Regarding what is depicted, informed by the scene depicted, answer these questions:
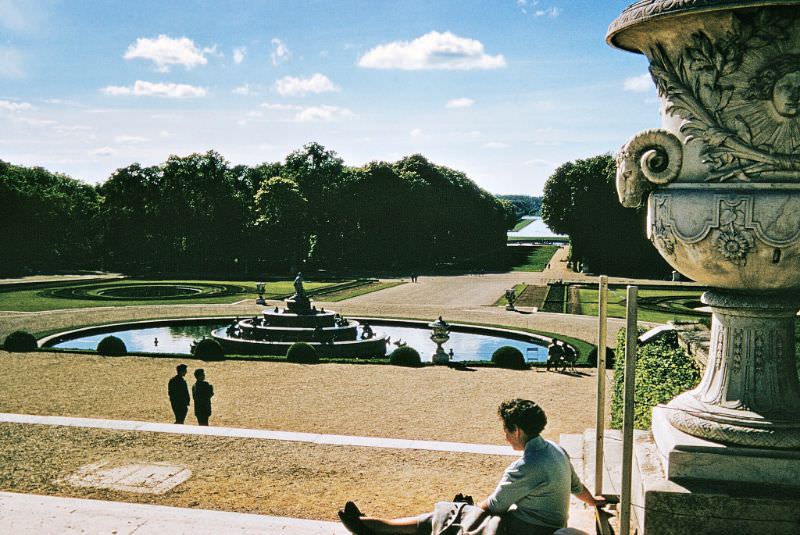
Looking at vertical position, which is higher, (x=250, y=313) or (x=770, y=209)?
(x=770, y=209)

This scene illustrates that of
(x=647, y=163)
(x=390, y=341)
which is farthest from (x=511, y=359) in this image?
(x=647, y=163)

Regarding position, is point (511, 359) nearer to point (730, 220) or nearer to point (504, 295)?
point (730, 220)

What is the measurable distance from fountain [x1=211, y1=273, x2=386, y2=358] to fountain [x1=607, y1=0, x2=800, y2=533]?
19.0 metres

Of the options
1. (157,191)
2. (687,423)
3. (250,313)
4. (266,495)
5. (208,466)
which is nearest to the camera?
(687,423)

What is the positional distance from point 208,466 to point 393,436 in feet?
13.8

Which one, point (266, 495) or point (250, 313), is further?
point (250, 313)

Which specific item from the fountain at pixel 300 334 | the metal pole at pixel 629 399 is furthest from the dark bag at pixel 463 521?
the fountain at pixel 300 334

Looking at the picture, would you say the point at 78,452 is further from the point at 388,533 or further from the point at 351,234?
the point at 351,234

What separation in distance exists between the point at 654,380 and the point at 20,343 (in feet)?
60.2

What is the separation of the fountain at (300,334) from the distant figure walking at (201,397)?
1041 centimetres

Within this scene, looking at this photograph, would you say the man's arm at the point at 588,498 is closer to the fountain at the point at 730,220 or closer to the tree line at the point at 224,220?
the fountain at the point at 730,220

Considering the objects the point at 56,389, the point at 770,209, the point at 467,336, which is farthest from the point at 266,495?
the point at 467,336

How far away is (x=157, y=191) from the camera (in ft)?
228

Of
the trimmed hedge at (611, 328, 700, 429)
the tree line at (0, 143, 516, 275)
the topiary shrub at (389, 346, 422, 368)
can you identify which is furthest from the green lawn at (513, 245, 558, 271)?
the trimmed hedge at (611, 328, 700, 429)
